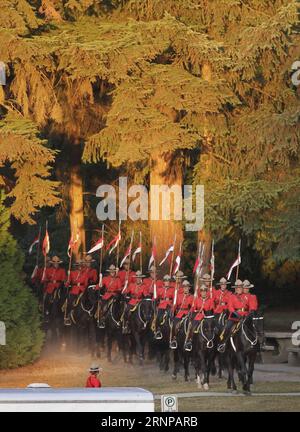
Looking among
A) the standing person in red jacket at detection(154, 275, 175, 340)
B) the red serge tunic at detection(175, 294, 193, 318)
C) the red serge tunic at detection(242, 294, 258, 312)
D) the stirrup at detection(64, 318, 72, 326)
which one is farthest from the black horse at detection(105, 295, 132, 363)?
the red serge tunic at detection(242, 294, 258, 312)

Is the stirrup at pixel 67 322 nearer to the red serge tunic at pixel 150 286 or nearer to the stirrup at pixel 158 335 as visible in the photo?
the red serge tunic at pixel 150 286

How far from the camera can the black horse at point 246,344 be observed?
84.8ft

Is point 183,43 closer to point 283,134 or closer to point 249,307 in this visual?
point 283,134

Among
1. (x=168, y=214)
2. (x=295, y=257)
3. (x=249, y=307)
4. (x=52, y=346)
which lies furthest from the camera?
(x=168, y=214)

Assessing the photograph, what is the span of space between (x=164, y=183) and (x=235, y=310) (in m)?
11.1

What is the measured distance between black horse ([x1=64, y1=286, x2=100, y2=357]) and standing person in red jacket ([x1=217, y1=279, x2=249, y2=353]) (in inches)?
268

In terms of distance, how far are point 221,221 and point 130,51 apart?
4.58 meters

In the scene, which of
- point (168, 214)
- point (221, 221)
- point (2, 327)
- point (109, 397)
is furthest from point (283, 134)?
point (109, 397)

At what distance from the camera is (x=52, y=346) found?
34.1m

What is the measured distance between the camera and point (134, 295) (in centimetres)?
3148

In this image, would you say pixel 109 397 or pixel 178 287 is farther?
pixel 178 287

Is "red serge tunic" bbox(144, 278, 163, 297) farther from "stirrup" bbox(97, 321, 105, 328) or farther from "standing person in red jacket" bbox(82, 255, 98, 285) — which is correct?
"standing person in red jacket" bbox(82, 255, 98, 285)

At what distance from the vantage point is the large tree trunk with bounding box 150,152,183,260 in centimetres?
3679

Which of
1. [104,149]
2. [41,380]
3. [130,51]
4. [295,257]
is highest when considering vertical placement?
[130,51]
